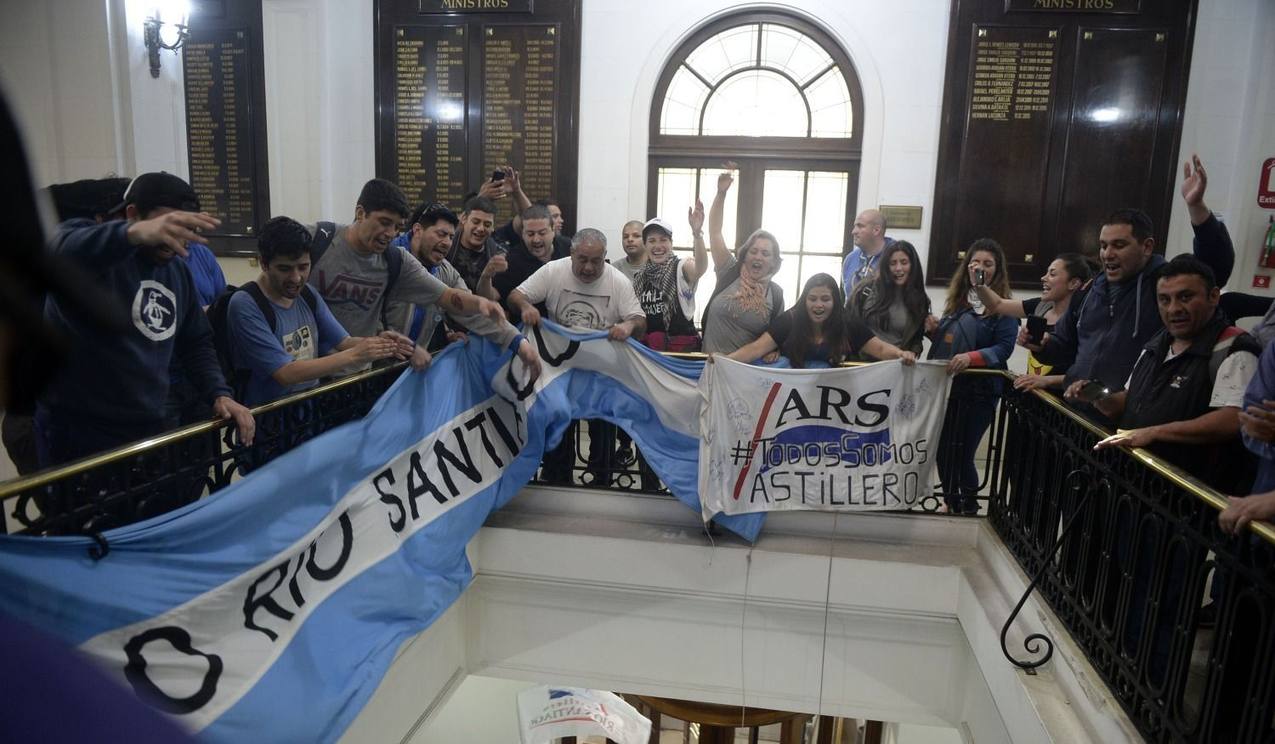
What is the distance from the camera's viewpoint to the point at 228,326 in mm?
2910

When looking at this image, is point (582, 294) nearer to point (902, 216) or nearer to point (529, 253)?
point (529, 253)

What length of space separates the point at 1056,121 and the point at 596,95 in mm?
3837

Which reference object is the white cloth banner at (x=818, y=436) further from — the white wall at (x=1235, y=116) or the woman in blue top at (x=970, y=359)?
the white wall at (x=1235, y=116)

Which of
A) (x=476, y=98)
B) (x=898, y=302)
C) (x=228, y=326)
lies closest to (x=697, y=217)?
(x=898, y=302)

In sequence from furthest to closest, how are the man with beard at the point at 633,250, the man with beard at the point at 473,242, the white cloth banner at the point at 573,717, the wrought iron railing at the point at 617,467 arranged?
the white cloth banner at the point at 573,717
the man with beard at the point at 633,250
the man with beard at the point at 473,242
the wrought iron railing at the point at 617,467

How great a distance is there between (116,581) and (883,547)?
11.2 feet

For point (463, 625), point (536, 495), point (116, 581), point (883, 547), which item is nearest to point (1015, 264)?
point (883, 547)

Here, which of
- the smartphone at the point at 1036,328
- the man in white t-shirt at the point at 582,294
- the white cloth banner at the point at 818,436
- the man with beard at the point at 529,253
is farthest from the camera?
the man with beard at the point at 529,253

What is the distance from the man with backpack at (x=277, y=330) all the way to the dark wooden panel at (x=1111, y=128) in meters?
5.75

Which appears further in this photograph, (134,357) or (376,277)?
(376,277)

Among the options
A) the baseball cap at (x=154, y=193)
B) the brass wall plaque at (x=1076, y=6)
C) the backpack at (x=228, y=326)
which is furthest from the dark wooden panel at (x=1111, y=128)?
the baseball cap at (x=154, y=193)

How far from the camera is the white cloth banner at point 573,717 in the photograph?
670 centimetres

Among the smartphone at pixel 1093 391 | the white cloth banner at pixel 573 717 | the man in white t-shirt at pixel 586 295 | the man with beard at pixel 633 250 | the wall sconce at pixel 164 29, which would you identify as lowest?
the white cloth banner at pixel 573 717

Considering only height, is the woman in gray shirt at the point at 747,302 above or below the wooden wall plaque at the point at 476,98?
below
